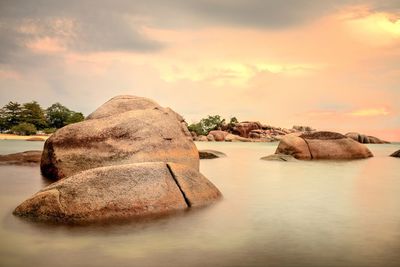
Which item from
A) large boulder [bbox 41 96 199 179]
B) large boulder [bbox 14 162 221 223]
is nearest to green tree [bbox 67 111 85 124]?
large boulder [bbox 41 96 199 179]

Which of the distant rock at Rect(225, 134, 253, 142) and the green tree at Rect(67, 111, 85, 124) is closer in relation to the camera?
the distant rock at Rect(225, 134, 253, 142)

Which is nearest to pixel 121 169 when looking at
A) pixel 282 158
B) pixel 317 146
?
pixel 282 158

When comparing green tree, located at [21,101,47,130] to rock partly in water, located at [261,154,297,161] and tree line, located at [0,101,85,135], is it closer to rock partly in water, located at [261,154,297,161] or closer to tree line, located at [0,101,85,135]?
tree line, located at [0,101,85,135]

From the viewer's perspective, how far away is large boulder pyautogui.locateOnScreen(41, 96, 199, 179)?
10672 millimetres

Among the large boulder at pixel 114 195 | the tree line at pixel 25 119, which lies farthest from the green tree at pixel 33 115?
the large boulder at pixel 114 195

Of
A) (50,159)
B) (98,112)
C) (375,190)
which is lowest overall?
(375,190)

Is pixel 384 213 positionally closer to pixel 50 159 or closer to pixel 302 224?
pixel 302 224

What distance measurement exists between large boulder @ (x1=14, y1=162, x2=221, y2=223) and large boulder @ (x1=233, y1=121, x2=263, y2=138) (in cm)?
8828

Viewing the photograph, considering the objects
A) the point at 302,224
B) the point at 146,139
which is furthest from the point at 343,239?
the point at 146,139

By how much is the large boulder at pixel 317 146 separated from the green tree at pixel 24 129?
7461cm

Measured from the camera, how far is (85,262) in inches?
180

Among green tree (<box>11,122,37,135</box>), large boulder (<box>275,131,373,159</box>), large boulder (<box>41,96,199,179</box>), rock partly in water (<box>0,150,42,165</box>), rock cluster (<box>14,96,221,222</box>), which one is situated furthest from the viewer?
green tree (<box>11,122,37,135</box>)

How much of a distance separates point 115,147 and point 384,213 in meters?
6.32

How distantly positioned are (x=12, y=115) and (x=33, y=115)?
449 cm
